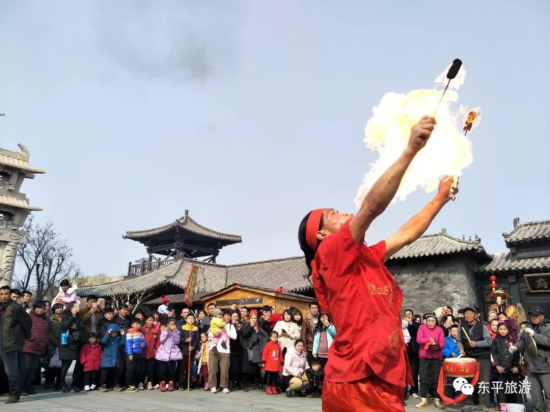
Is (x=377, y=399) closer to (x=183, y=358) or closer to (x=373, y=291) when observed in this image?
A: (x=373, y=291)

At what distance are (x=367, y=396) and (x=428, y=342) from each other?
7.25 meters

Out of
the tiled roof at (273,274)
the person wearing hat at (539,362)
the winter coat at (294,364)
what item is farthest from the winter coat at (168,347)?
the tiled roof at (273,274)

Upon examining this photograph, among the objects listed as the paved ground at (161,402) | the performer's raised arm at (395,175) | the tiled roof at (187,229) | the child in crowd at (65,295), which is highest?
the tiled roof at (187,229)

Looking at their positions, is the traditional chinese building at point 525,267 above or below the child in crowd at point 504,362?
above

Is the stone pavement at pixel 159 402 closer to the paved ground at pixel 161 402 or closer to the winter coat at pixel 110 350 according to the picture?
the paved ground at pixel 161 402

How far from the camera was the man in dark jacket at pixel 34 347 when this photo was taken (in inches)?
316

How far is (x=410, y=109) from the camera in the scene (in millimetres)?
3047

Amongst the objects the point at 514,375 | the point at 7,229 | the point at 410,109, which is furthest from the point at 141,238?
the point at 410,109

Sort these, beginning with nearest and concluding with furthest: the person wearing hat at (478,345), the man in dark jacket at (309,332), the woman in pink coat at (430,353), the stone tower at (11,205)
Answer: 1. the person wearing hat at (478,345)
2. the woman in pink coat at (430,353)
3. the man in dark jacket at (309,332)
4. the stone tower at (11,205)

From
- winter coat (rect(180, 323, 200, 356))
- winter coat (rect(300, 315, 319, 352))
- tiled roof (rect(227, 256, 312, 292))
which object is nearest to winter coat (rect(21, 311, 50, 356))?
winter coat (rect(180, 323, 200, 356))

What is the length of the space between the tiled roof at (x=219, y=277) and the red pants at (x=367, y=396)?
67.6 feet

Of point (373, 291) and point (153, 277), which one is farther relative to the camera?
point (153, 277)

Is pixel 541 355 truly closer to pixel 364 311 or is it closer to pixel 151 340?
pixel 364 311

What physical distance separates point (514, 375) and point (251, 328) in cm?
534
